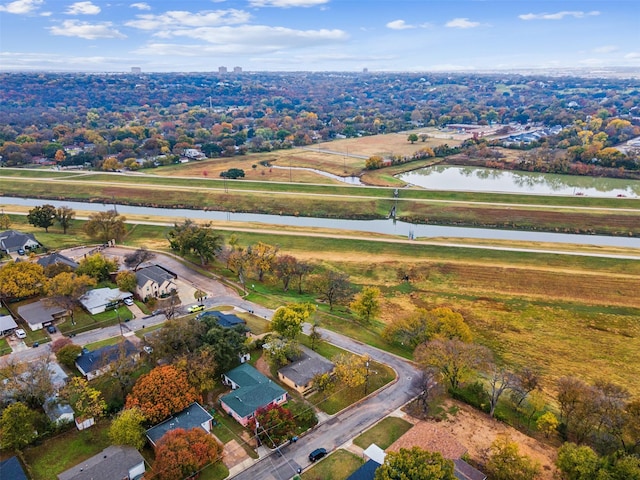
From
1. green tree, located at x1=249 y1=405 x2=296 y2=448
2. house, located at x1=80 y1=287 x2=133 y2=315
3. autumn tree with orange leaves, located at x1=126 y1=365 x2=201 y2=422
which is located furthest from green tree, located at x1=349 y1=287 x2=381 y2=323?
house, located at x1=80 y1=287 x2=133 y2=315

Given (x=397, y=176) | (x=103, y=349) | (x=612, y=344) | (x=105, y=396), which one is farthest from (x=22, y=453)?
(x=397, y=176)

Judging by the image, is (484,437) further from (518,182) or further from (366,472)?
(518,182)

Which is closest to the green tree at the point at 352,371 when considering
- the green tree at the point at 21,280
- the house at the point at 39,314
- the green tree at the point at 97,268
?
the house at the point at 39,314

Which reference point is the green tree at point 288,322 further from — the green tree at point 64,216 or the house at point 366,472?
the green tree at point 64,216

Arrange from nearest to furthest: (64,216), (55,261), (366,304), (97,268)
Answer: (366,304) < (97,268) < (55,261) < (64,216)

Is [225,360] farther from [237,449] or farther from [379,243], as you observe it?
[379,243]

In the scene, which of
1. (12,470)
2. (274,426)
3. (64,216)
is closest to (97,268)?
(64,216)
